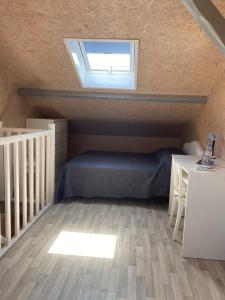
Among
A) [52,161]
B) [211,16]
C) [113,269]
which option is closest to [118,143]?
[52,161]

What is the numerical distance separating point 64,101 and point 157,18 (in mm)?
2210

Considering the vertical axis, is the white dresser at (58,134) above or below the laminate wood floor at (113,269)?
above

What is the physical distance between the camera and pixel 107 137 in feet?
17.9

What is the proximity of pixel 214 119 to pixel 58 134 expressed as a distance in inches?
97.3

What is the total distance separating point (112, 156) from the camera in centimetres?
469

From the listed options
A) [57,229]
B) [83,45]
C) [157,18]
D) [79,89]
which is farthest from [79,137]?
[157,18]

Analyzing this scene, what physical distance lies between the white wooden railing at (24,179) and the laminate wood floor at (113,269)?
173mm

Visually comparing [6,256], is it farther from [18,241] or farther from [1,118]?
[1,118]

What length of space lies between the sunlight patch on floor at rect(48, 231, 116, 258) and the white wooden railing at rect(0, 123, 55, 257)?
41 cm

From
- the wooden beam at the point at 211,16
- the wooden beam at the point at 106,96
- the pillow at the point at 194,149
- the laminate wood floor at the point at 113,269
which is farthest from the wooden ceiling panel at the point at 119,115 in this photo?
the wooden beam at the point at 211,16

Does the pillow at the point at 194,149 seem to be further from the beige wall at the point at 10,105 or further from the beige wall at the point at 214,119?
the beige wall at the point at 10,105

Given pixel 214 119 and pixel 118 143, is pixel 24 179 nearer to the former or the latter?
pixel 214 119

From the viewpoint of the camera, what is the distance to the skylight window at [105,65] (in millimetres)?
3516

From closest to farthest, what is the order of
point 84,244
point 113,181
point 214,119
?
1. point 84,244
2. point 214,119
3. point 113,181
